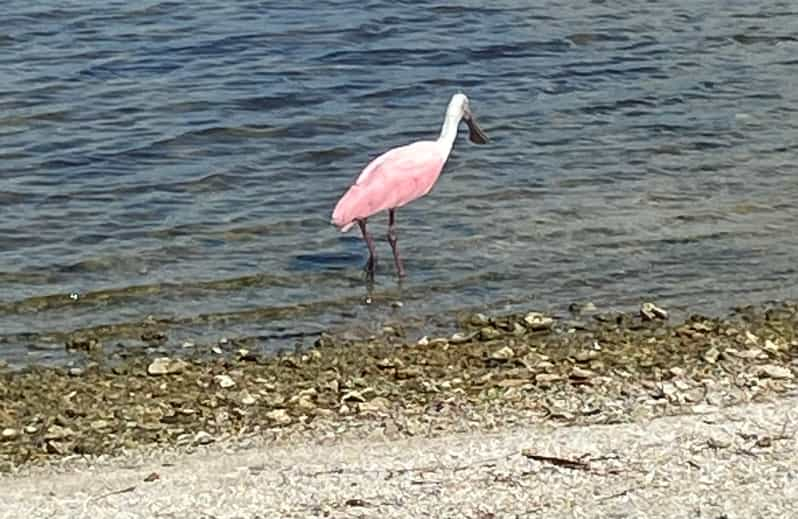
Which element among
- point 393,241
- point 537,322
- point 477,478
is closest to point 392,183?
point 393,241

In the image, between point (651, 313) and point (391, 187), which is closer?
point (651, 313)

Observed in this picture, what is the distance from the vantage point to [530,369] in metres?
8.61

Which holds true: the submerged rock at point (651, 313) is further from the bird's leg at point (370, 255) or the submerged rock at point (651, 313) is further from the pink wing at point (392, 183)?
the pink wing at point (392, 183)

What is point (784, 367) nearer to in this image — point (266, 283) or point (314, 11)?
point (266, 283)

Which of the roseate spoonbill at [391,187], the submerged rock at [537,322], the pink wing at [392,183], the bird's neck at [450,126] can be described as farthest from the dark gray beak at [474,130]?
the submerged rock at [537,322]

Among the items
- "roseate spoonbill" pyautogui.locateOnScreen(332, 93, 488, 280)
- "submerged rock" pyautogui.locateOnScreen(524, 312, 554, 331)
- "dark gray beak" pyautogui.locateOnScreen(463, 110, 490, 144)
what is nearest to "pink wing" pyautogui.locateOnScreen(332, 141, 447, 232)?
"roseate spoonbill" pyautogui.locateOnScreen(332, 93, 488, 280)

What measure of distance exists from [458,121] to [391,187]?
106 cm

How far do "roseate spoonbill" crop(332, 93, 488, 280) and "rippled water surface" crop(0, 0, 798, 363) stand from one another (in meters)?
0.19

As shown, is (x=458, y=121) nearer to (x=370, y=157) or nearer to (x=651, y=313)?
(x=370, y=157)

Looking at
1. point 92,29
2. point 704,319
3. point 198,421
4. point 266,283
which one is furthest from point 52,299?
point 92,29

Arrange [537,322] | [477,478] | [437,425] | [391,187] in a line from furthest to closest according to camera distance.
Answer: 1. [391,187]
2. [537,322]
3. [437,425]
4. [477,478]

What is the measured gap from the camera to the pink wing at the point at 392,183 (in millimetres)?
10570

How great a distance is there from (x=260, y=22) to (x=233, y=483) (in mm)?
10135

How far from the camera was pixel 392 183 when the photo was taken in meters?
10.7
